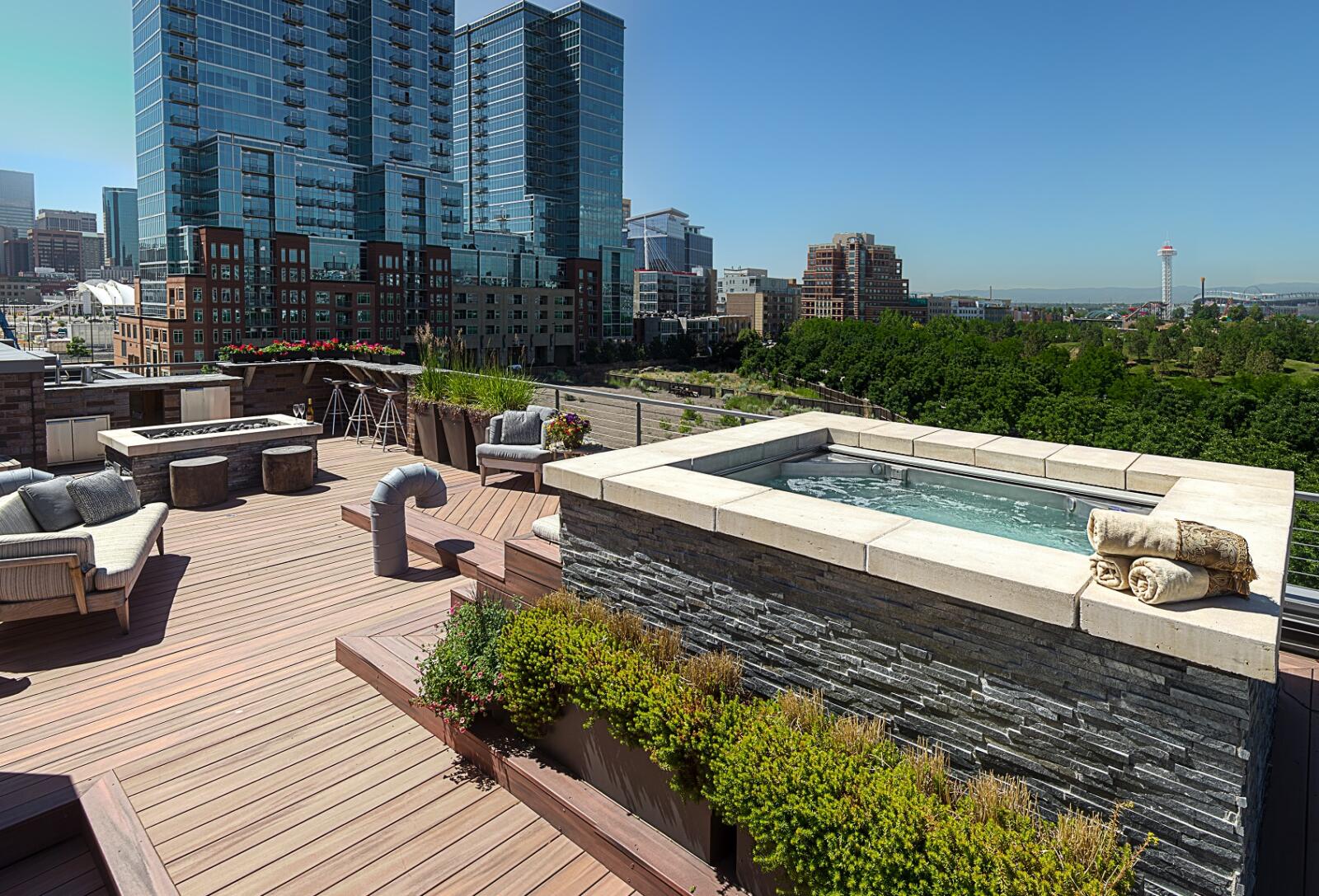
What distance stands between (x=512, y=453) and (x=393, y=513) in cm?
216

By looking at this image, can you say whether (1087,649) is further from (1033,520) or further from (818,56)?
(818,56)

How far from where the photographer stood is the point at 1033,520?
4.11 metres

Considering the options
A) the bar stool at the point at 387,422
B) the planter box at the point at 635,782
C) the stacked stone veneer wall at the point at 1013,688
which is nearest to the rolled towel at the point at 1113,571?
the stacked stone veneer wall at the point at 1013,688

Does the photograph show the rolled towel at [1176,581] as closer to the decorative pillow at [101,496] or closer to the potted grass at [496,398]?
the decorative pillow at [101,496]

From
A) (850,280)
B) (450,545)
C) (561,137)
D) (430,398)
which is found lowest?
(450,545)

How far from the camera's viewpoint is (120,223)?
485 feet

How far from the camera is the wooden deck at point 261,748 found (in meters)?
2.68

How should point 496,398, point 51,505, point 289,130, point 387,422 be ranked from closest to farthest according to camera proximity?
point 51,505
point 496,398
point 387,422
point 289,130

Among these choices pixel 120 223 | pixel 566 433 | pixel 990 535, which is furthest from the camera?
pixel 120 223

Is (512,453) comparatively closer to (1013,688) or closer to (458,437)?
(458,437)

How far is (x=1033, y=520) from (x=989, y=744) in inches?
86.0

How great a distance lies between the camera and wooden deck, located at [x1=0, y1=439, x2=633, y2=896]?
268 centimetres

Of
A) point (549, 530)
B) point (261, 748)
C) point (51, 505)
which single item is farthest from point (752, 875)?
point (51, 505)

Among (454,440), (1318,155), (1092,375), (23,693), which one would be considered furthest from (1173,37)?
(23,693)
